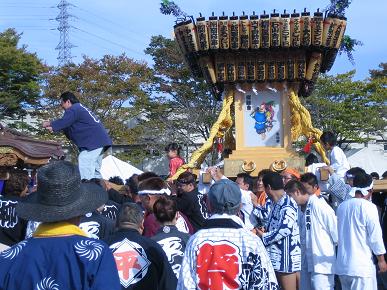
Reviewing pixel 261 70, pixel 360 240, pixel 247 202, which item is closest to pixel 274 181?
pixel 360 240

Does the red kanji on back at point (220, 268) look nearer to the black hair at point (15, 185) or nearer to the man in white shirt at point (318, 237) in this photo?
the black hair at point (15, 185)

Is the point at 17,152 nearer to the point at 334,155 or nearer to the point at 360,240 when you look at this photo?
the point at 334,155

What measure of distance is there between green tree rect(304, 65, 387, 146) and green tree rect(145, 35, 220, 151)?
18.3 feet

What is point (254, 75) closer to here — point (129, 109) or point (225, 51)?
point (225, 51)

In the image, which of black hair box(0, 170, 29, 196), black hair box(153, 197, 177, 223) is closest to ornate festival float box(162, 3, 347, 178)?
black hair box(0, 170, 29, 196)

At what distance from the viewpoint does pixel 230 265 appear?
4398mm

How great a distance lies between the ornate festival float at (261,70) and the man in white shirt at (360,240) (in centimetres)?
734

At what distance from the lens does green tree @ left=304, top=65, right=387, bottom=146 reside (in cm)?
3569

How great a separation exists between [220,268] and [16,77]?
1165 inches

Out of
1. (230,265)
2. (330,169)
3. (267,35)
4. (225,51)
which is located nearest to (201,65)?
A: (225,51)

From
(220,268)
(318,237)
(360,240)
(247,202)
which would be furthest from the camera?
(247,202)

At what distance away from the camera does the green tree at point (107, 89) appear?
33531mm

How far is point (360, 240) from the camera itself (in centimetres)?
728

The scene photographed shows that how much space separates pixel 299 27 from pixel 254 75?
1619 millimetres
